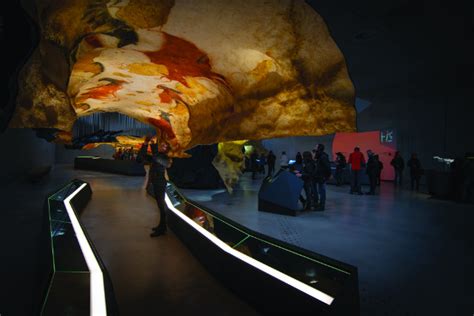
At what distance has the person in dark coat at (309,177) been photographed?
22.2 ft

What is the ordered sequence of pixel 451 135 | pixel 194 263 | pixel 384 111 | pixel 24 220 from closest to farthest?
1. pixel 194 263
2. pixel 24 220
3. pixel 451 135
4. pixel 384 111

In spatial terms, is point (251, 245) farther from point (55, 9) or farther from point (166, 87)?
point (166, 87)

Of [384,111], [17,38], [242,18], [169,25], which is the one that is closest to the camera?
[17,38]

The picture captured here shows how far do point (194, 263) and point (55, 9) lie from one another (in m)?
3.14

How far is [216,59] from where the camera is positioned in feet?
11.1

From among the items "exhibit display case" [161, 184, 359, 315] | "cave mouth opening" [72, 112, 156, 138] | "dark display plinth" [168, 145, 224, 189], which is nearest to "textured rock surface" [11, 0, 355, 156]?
"exhibit display case" [161, 184, 359, 315]

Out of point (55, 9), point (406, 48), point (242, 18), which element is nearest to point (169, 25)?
point (242, 18)

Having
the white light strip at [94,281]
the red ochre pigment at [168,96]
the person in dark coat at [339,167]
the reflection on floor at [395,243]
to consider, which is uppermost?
the red ochre pigment at [168,96]

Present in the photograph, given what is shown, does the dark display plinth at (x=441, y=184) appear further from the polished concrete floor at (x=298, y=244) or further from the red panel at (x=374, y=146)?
the red panel at (x=374, y=146)

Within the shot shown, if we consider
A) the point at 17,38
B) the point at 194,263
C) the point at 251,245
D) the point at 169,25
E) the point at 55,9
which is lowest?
the point at 194,263

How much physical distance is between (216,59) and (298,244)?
2.96 meters

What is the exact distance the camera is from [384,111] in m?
13.1

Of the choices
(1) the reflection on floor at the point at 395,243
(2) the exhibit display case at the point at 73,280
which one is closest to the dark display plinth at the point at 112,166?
(1) the reflection on floor at the point at 395,243

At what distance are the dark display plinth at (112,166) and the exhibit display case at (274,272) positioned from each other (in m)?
12.8
